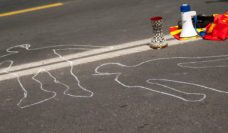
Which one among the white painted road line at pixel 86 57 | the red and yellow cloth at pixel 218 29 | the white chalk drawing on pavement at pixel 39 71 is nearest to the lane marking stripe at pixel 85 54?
the white painted road line at pixel 86 57

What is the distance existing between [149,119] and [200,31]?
3514mm

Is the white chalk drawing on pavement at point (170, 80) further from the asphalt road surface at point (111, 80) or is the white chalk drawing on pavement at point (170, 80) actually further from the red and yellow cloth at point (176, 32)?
the red and yellow cloth at point (176, 32)

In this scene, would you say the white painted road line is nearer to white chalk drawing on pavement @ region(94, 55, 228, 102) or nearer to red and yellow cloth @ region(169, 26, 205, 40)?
red and yellow cloth @ region(169, 26, 205, 40)

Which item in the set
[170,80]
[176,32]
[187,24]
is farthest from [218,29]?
[170,80]

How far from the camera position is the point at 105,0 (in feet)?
39.6

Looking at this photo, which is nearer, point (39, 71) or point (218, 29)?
point (39, 71)

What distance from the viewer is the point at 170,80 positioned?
5.74m

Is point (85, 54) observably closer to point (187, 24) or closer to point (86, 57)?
point (86, 57)

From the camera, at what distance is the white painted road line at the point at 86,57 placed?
277 inches

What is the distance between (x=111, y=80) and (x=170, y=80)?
0.89m

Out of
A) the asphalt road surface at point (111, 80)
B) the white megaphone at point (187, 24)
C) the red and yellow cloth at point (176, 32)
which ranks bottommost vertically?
the asphalt road surface at point (111, 80)

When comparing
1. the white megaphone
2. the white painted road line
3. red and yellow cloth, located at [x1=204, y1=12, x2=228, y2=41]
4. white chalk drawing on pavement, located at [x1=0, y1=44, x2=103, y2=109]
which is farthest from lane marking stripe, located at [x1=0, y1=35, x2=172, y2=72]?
red and yellow cloth, located at [x1=204, y1=12, x2=228, y2=41]

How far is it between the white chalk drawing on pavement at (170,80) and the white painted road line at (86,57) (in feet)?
1.67

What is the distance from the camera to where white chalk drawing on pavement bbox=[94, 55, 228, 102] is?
5250 mm
